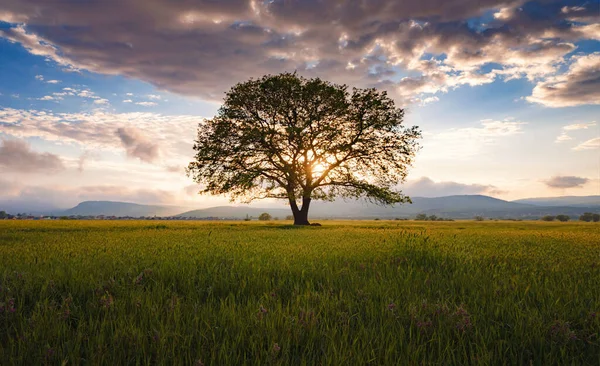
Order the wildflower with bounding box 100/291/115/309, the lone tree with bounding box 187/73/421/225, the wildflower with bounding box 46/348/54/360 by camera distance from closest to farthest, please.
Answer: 1. the wildflower with bounding box 46/348/54/360
2. the wildflower with bounding box 100/291/115/309
3. the lone tree with bounding box 187/73/421/225

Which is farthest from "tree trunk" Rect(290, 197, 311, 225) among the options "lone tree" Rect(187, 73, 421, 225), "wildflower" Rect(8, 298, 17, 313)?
"wildflower" Rect(8, 298, 17, 313)

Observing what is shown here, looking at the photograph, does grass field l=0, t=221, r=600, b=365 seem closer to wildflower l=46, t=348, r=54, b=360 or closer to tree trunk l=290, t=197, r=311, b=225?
wildflower l=46, t=348, r=54, b=360

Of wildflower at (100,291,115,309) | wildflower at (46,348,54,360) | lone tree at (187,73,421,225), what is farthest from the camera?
lone tree at (187,73,421,225)

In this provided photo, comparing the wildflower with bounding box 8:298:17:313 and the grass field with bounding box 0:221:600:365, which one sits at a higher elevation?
the wildflower with bounding box 8:298:17:313

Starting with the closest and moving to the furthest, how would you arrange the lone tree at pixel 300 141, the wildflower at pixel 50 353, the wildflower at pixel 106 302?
the wildflower at pixel 50 353 → the wildflower at pixel 106 302 → the lone tree at pixel 300 141

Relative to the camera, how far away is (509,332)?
318cm

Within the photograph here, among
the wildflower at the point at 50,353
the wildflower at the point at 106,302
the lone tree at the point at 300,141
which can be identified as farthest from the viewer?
the lone tree at the point at 300,141

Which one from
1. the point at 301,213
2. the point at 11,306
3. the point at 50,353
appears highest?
the point at 301,213

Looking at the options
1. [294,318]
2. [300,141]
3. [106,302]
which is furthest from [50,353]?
[300,141]

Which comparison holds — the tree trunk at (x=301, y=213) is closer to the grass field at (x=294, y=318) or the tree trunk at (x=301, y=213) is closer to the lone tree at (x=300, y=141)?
the lone tree at (x=300, y=141)

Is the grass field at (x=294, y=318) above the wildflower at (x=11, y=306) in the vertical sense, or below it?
below

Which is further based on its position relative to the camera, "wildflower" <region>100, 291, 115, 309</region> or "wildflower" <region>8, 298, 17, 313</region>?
"wildflower" <region>100, 291, 115, 309</region>

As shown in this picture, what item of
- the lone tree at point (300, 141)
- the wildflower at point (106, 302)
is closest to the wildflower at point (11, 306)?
the wildflower at point (106, 302)

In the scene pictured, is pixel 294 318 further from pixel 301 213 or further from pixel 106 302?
pixel 301 213
